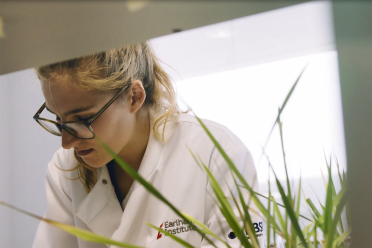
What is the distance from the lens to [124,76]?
1188 millimetres

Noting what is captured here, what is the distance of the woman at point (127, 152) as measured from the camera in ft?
3.54

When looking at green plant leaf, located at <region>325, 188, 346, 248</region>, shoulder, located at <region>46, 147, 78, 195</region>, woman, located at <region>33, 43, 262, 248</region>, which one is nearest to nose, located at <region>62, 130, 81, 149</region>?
woman, located at <region>33, 43, 262, 248</region>

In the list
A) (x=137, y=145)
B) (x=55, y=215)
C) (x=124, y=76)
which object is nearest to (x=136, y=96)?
(x=124, y=76)

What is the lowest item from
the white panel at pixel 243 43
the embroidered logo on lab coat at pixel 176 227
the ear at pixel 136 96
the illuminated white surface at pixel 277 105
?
the embroidered logo on lab coat at pixel 176 227

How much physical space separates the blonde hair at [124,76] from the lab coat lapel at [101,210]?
7 cm

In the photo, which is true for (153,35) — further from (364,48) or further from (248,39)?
(248,39)

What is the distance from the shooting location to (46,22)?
42 centimetres

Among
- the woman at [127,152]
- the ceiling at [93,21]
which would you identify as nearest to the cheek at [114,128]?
the woman at [127,152]

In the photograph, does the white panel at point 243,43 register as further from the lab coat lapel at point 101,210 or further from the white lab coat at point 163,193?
the lab coat lapel at point 101,210

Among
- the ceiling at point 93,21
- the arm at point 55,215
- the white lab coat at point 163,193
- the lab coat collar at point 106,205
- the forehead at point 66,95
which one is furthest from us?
the arm at point 55,215

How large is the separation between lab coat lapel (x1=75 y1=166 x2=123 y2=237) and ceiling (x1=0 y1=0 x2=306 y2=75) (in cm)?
94

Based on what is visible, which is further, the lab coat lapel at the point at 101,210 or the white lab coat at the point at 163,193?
the lab coat lapel at the point at 101,210

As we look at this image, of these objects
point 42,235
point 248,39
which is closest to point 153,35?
point 42,235

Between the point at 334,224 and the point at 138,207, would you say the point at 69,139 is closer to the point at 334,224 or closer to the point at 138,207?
the point at 138,207
